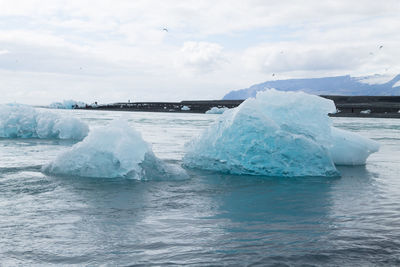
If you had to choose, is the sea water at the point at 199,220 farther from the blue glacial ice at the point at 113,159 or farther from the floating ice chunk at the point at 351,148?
the floating ice chunk at the point at 351,148

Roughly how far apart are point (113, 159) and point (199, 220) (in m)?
3.97

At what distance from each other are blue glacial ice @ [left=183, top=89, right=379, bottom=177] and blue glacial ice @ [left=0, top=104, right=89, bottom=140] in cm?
960

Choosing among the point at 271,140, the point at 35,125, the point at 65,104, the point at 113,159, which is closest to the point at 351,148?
the point at 271,140

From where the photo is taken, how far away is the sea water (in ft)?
14.8

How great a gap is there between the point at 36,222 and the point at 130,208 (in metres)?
1.44

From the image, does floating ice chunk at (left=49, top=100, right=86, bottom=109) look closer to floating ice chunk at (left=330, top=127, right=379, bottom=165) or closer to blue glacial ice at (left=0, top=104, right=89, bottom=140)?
blue glacial ice at (left=0, top=104, right=89, bottom=140)

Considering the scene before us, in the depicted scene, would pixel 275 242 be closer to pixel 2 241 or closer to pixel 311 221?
pixel 311 221

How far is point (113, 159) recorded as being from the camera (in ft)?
30.6

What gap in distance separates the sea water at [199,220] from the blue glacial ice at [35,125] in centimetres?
981

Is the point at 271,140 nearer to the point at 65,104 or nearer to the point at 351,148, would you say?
the point at 351,148

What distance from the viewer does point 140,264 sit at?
4234mm

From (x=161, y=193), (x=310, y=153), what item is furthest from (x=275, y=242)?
(x=310, y=153)

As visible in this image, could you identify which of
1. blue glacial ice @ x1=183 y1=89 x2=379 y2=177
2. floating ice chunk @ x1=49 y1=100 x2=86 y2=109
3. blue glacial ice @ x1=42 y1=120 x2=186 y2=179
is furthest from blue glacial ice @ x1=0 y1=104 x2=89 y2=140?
floating ice chunk @ x1=49 y1=100 x2=86 y2=109

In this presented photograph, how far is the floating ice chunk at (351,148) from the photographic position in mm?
11930
